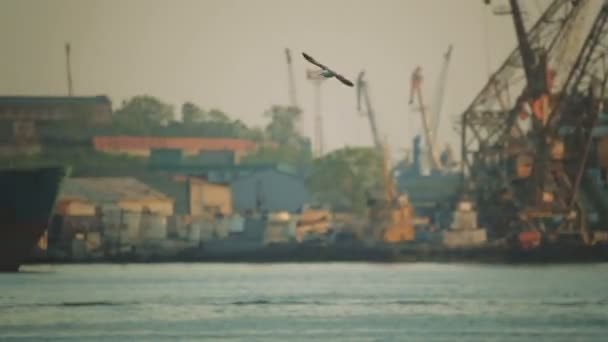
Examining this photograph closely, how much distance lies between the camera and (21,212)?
128 meters

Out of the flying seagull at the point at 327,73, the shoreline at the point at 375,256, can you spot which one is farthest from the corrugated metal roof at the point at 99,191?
the flying seagull at the point at 327,73

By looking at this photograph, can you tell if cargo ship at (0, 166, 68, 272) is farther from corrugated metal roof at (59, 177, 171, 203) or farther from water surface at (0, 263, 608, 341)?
corrugated metal roof at (59, 177, 171, 203)

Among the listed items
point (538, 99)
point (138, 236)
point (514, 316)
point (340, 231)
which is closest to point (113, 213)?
point (138, 236)

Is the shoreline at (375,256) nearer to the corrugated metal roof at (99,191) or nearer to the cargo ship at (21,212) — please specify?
the cargo ship at (21,212)

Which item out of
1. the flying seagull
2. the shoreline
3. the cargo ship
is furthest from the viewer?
the shoreline

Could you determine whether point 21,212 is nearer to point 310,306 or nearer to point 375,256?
point 375,256

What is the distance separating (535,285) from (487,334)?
116ft

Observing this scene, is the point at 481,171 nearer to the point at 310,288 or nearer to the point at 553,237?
the point at 553,237

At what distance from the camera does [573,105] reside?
152500mm

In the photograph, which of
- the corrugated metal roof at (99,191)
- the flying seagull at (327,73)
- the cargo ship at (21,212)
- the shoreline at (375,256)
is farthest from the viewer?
the corrugated metal roof at (99,191)

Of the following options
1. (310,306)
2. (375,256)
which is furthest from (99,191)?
(310,306)

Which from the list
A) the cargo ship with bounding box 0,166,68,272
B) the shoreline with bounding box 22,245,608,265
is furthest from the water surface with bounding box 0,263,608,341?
the shoreline with bounding box 22,245,608,265

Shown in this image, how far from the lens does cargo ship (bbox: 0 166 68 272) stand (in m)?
127

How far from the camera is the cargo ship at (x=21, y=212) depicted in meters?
127
